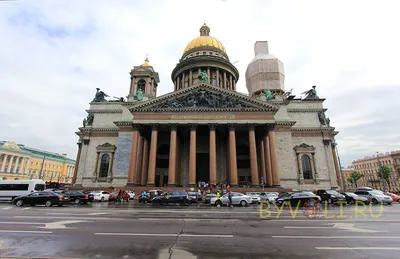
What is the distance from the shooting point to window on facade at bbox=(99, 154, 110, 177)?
127 ft

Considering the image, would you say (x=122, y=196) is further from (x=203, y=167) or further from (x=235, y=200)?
(x=203, y=167)

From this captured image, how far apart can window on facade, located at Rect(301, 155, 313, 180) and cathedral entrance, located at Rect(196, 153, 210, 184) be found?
16720 millimetres

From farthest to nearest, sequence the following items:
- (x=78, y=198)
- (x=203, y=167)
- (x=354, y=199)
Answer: (x=203, y=167) → (x=78, y=198) → (x=354, y=199)

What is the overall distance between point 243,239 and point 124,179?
32.7 meters

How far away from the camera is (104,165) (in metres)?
39.3

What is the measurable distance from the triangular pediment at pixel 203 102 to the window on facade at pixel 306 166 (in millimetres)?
11999

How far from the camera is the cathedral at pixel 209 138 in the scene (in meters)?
32.0

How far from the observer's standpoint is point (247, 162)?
39.3m

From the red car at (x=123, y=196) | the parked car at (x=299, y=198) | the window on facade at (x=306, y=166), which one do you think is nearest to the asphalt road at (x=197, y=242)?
the parked car at (x=299, y=198)

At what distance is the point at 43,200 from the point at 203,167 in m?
25.5

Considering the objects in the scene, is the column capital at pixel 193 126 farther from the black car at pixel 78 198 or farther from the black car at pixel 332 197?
the black car at pixel 332 197

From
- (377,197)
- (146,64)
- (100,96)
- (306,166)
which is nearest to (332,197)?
(377,197)

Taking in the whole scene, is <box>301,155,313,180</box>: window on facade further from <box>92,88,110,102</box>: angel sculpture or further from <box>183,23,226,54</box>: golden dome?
<box>92,88,110,102</box>: angel sculpture

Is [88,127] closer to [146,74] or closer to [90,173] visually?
[90,173]
